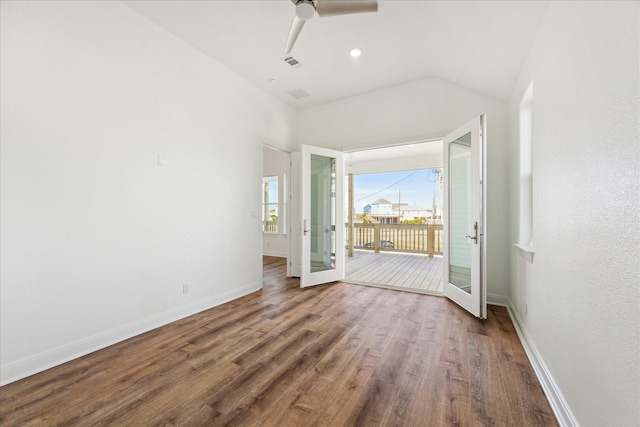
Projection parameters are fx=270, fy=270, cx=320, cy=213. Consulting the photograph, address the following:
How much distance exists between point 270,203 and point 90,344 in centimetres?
541

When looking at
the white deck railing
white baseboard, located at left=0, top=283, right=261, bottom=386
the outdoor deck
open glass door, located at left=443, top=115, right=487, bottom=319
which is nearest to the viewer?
white baseboard, located at left=0, top=283, right=261, bottom=386

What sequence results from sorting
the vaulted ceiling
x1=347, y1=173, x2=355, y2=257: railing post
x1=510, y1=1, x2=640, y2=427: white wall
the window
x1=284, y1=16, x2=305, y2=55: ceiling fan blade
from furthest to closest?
1. x1=347, y1=173, x2=355, y2=257: railing post
2. the window
3. the vaulted ceiling
4. x1=284, y1=16, x2=305, y2=55: ceiling fan blade
5. x1=510, y1=1, x2=640, y2=427: white wall

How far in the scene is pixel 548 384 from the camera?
178cm

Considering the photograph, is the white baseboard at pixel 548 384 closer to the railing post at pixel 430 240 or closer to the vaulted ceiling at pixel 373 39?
the vaulted ceiling at pixel 373 39

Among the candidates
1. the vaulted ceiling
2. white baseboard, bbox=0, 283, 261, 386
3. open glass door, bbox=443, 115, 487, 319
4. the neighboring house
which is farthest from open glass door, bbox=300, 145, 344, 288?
the neighboring house

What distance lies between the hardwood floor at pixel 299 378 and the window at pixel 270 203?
4675mm

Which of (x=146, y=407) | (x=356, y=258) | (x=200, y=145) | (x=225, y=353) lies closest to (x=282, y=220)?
(x=356, y=258)

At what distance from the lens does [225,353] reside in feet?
7.61

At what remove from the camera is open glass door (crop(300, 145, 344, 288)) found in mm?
4590

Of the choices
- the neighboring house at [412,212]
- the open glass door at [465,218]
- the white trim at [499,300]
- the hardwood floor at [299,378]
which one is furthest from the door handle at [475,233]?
the neighboring house at [412,212]

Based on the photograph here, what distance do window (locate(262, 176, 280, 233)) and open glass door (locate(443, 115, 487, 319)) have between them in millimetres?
4698

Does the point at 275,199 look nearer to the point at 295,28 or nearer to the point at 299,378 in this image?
the point at 295,28

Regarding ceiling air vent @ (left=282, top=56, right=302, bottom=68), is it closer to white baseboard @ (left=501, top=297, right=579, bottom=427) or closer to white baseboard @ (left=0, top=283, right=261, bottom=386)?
white baseboard @ (left=0, top=283, right=261, bottom=386)

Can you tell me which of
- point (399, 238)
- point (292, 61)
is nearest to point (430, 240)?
point (399, 238)
